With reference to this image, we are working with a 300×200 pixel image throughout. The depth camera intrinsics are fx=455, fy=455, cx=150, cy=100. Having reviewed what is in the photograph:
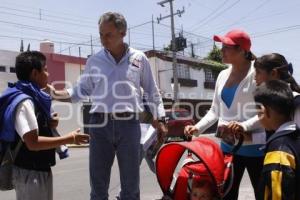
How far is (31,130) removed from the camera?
10.2 ft

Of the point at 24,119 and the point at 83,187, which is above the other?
the point at 24,119

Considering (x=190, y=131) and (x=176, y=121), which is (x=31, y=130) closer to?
(x=190, y=131)

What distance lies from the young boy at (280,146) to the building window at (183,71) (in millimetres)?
36895

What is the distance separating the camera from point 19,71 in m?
3.41

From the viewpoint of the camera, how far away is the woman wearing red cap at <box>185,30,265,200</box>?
385 cm

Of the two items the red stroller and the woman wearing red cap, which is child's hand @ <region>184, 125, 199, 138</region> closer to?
the woman wearing red cap

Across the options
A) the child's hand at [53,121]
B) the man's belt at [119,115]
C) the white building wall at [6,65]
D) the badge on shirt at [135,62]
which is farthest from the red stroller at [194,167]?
the white building wall at [6,65]

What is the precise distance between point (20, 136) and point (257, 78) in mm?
1931

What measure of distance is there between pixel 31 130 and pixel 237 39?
1.95m

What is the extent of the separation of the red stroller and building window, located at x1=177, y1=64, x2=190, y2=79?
3583 cm

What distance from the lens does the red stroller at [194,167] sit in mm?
3469

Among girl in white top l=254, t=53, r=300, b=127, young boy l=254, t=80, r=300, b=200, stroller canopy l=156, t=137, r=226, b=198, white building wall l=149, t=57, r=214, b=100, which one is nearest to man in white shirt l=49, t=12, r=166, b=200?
stroller canopy l=156, t=137, r=226, b=198

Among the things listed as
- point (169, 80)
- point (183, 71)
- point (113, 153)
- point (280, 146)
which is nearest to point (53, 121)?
point (113, 153)

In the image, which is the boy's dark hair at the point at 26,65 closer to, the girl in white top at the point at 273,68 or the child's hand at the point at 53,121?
the child's hand at the point at 53,121
